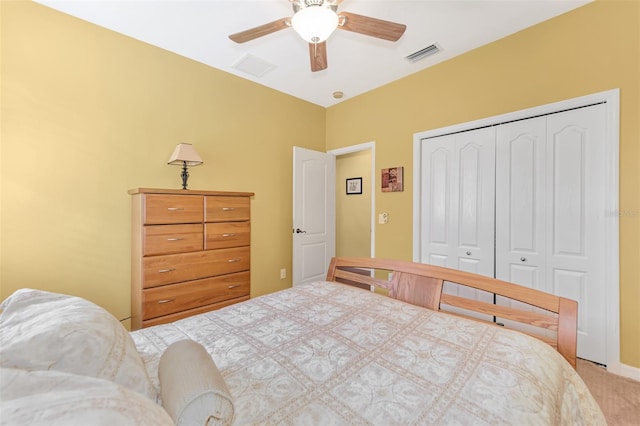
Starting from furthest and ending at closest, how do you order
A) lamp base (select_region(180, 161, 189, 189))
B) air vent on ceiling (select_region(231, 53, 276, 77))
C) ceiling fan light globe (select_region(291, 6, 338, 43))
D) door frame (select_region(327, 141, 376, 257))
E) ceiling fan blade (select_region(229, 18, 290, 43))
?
1. door frame (select_region(327, 141, 376, 257))
2. air vent on ceiling (select_region(231, 53, 276, 77))
3. lamp base (select_region(180, 161, 189, 189))
4. ceiling fan blade (select_region(229, 18, 290, 43))
5. ceiling fan light globe (select_region(291, 6, 338, 43))

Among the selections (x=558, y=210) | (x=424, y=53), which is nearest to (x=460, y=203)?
(x=558, y=210)

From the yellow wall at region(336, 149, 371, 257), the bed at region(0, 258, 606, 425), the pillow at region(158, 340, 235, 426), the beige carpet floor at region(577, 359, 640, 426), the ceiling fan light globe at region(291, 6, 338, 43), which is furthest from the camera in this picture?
the yellow wall at region(336, 149, 371, 257)

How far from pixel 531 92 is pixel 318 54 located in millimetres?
1936

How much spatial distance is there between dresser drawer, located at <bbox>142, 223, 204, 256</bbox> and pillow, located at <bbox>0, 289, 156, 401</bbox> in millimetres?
1283

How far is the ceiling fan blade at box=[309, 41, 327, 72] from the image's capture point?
184 cm

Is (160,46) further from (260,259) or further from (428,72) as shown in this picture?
(428,72)

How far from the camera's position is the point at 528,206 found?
2.40 m

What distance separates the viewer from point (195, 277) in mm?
2396

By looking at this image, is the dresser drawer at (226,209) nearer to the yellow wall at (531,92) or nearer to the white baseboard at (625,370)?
the yellow wall at (531,92)

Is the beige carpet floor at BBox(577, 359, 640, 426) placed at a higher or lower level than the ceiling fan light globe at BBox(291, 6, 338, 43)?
lower

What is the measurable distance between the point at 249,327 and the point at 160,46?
9.32 feet

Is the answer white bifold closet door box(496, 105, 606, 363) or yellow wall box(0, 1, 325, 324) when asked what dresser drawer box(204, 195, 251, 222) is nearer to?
yellow wall box(0, 1, 325, 324)

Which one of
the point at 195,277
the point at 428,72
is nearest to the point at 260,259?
the point at 195,277

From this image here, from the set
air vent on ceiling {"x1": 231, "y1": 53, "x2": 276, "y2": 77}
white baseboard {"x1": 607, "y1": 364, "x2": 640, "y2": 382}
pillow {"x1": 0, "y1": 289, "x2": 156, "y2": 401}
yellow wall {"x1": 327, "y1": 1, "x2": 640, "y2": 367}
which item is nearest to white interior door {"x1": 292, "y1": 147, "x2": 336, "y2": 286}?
yellow wall {"x1": 327, "y1": 1, "x2": 640, "y2": 367}
